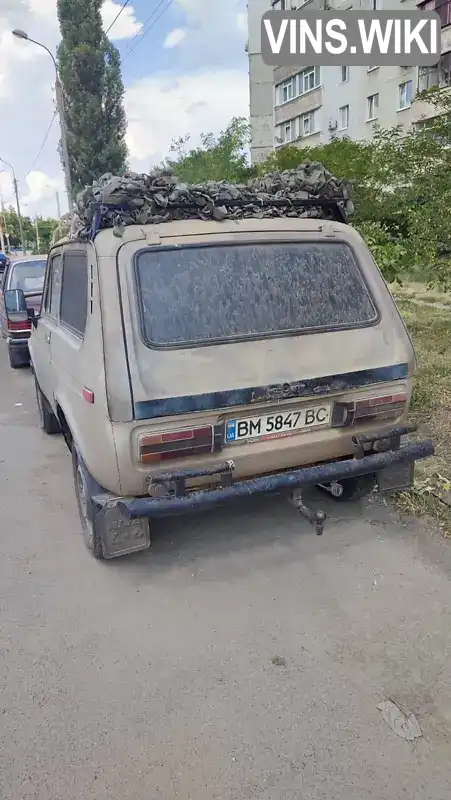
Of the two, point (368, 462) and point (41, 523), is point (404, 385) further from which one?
point (41, 523)

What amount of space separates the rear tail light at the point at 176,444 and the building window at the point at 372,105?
31847mm

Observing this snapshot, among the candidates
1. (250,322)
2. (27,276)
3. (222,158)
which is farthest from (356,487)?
(222,158)

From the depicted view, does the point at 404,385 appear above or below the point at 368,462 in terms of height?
above

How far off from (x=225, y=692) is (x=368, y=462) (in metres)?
1.47

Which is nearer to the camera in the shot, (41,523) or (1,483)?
(41,523)

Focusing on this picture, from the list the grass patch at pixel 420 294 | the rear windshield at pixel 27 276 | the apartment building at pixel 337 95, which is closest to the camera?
the rear windshield at pixel 27 276

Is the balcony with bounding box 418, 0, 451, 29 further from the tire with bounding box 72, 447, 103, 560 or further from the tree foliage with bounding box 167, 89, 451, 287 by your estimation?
the tire with bounding box 72, 447, 103, 560

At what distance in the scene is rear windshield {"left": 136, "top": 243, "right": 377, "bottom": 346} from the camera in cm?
308

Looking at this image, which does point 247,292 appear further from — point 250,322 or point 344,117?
point 344,117

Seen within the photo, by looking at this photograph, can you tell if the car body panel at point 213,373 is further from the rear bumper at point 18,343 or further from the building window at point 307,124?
the building window at point 307,124

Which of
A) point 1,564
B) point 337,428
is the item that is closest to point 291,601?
point 337,428

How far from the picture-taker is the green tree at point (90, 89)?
32938 mm

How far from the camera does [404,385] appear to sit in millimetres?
3412

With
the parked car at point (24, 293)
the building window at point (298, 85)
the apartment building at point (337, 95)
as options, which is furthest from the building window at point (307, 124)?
the parked car at point (24, 293)
